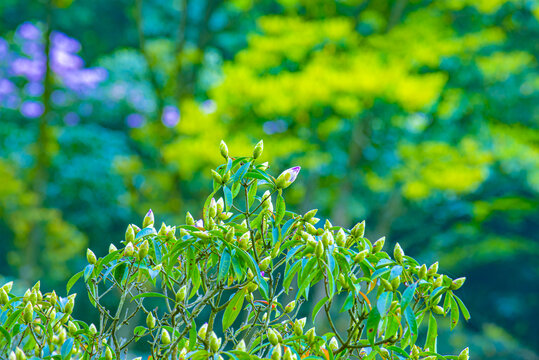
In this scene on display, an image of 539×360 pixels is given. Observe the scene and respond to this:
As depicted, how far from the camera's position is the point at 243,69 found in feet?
15.1

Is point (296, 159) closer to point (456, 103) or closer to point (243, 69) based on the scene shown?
point (243, 69)

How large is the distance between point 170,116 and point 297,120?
2.10 metres

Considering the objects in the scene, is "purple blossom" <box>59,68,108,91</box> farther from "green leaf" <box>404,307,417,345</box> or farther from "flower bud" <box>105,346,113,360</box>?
"green leaf" <box>404,307,417,345</box>

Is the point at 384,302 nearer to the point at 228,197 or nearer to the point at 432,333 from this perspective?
the point at 432,333

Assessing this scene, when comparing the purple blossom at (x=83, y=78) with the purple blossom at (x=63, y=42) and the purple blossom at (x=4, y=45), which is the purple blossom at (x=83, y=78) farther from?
the purple blossom at (x=4, y=45)

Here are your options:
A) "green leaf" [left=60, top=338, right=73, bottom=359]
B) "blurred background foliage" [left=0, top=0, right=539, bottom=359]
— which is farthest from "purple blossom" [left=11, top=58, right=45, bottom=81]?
"green leaf" [left=60, top=338, right=73, bottom=359]

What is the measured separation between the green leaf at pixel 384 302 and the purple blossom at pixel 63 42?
6323 millimetres

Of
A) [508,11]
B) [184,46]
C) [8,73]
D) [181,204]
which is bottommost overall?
[181,204]

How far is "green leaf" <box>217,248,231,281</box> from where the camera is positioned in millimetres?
837

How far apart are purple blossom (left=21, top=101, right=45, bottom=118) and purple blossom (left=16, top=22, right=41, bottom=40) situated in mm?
802

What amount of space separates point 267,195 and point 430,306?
37 cm

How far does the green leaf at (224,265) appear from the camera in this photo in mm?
837

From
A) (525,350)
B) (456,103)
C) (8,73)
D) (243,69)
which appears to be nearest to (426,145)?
(456,103)

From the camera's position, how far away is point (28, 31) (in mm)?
6242
